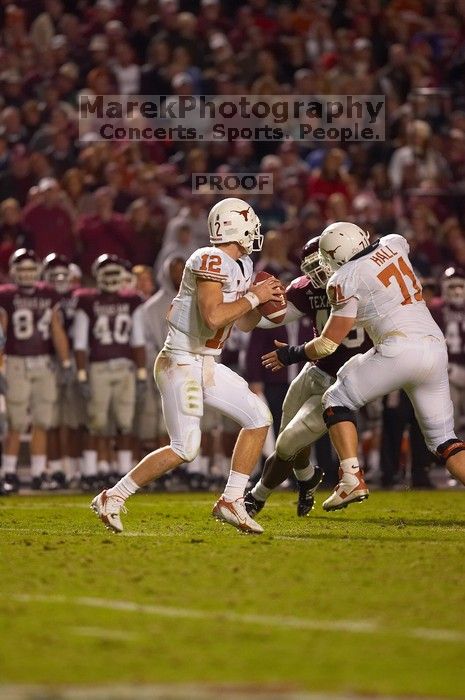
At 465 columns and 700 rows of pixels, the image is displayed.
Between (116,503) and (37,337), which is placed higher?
(37,337)

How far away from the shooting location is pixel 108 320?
1444 cm

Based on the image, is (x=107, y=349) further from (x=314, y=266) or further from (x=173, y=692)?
(x=173, y=692)

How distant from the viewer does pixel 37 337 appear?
47.4ft

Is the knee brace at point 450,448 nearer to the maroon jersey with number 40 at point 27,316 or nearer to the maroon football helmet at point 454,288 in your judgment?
the maroon football helmet at point 454,288

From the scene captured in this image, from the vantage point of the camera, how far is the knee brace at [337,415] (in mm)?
9281

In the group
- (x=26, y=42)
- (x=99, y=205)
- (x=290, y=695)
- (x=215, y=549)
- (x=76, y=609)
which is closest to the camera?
(x=290, y=695)

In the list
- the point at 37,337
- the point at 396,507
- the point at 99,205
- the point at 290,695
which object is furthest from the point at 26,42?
the point at 290,695

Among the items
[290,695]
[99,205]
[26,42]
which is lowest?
[290,695]

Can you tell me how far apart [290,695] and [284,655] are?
2.35ft

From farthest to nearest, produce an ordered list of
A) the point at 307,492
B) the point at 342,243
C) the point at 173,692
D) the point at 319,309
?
the point at 307,492
the point at 319,309
the point at 342,243
the point at 173,692

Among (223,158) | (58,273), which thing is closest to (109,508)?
(58,273)

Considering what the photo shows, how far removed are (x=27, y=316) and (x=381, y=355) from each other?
5.77 metres

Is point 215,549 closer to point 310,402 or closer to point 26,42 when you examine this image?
point 310,402

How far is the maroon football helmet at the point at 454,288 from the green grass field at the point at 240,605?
483 cm
